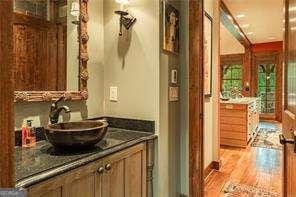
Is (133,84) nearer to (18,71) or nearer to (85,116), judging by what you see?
(85,116)

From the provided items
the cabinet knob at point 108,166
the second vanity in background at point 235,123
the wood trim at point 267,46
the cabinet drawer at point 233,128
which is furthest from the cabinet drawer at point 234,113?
the wood trim at point 267,46

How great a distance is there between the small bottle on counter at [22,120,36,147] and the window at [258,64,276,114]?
9.14 meters

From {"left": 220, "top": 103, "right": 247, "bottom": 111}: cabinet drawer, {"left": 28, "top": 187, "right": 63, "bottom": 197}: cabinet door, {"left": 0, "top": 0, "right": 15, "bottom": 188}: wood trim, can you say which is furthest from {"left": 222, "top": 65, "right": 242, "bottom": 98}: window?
{"left": 0, "top": 0, "right": 15, "bottom": 188}: wood trim

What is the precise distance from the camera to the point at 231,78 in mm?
10227

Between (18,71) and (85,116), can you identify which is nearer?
(18,71)

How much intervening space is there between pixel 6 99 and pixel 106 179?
87cm

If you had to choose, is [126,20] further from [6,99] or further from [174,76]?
[6,99]

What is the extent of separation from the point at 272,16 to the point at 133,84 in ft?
15.5

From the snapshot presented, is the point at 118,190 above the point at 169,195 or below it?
above

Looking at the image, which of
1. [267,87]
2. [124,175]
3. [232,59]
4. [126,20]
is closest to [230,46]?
[232,59]

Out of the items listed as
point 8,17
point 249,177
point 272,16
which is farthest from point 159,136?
point 272,16

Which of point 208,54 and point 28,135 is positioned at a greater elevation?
point 208,54

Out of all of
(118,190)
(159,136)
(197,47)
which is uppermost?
(197,47)

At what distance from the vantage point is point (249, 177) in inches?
138
